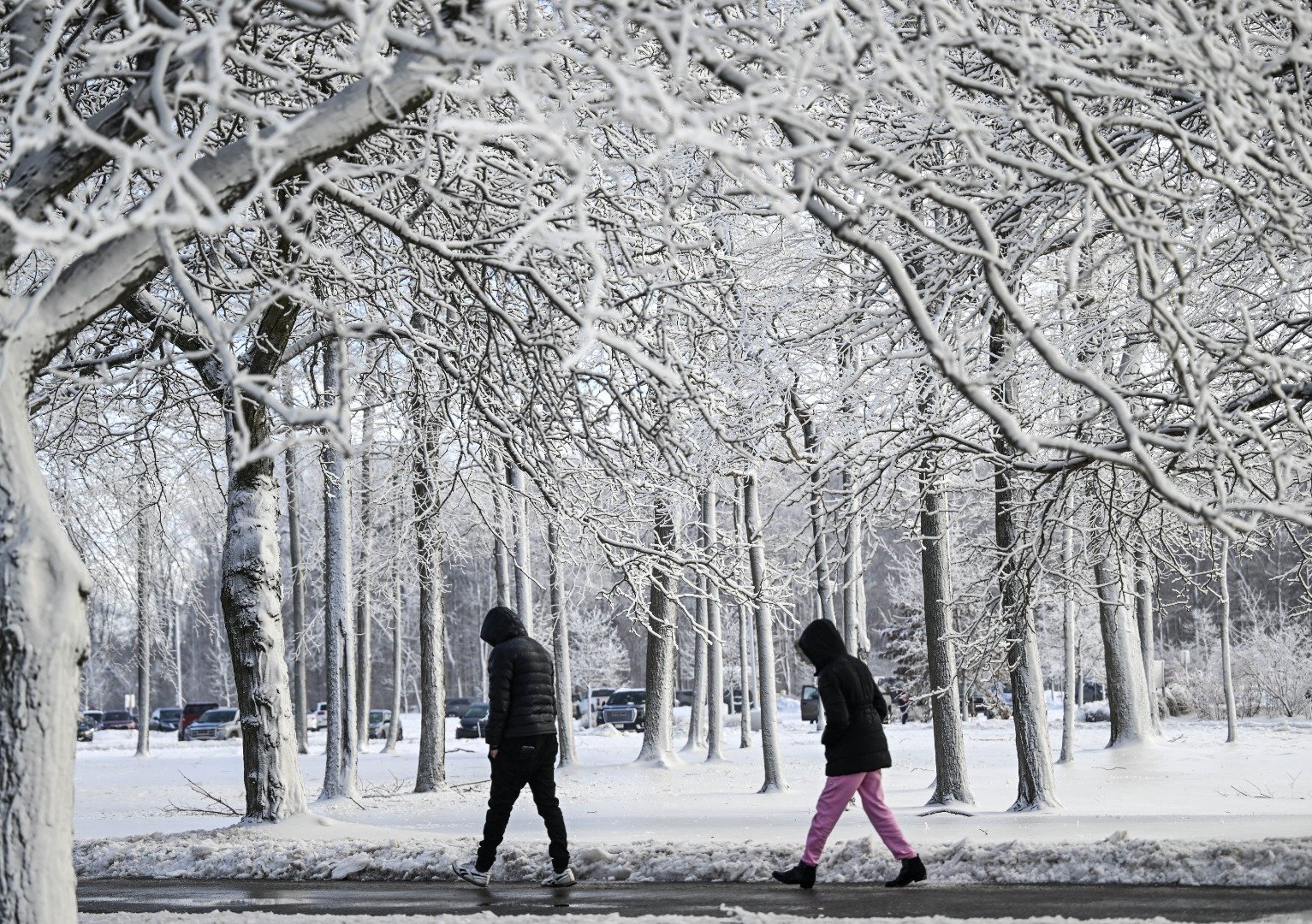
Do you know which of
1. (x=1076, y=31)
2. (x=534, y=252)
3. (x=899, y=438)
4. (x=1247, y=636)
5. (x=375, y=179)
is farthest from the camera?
(x=1247, y=636)

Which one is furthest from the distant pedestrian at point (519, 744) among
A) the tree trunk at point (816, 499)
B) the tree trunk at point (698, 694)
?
the tree trunk at point (698, 694)

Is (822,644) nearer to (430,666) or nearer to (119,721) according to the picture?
(430,666)

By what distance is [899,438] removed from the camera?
9.02 meters

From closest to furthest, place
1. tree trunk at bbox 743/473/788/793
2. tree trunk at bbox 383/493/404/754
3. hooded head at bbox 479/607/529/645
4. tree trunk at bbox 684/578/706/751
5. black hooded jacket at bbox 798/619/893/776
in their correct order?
1. black hooded jacket at bbox 798/619/893/776
2. hooded head at bbox 479/607/529/645
3. tree trunk at bbox 743/473/788/793
4. tree trunk at bbox 383/493/404/754
5. tree trunk at bbox 684/578/706/751

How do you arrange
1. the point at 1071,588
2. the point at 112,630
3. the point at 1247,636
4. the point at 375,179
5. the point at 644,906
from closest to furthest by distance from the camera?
1. the point at 644,906
2. the point at 375,179
3. the point at 1071,588
4. the point at 1247,636
5. the point at 112,630

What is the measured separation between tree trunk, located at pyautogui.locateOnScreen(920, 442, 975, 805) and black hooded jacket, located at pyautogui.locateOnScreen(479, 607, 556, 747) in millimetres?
6051

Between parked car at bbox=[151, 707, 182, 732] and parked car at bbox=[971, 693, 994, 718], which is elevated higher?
parked car at bbox=[151, 707, 182, 732]

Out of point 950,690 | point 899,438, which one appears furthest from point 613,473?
point 950,690

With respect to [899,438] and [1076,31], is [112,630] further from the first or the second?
[1076,31]

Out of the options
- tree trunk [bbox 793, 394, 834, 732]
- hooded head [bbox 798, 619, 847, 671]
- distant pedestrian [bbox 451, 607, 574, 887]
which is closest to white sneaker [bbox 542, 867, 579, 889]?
distant pedestrian [bbox 451, 607, 574, 887]

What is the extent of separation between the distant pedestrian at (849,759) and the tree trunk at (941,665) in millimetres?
5618

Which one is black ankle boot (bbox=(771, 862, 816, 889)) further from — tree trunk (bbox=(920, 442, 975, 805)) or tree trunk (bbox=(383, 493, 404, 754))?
tree trunk (bbox=(383, 493, 404, 754))

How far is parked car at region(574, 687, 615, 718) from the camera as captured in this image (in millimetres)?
49719

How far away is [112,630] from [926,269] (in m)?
51.8
